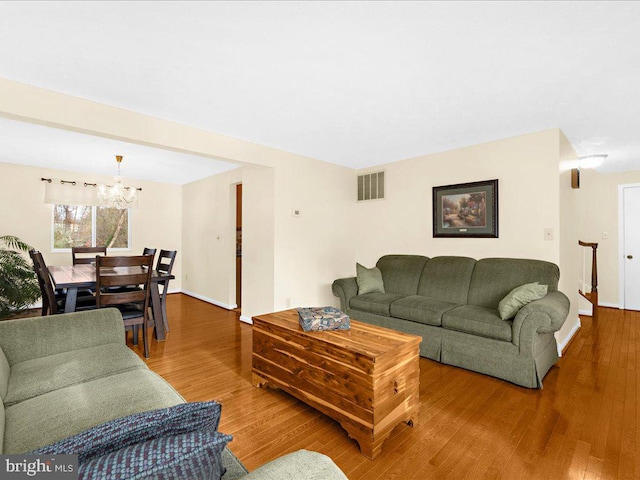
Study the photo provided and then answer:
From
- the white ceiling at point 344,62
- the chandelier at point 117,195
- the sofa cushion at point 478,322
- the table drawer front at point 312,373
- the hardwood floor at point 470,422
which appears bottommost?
the hardwood floor at point 470,422

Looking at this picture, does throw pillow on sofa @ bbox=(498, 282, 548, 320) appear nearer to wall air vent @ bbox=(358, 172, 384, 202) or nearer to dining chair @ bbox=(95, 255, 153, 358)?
wall air vent @ bbox=(358, 172, 384, 202)

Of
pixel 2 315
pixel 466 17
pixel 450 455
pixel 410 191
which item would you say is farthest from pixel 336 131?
pixel 2 315

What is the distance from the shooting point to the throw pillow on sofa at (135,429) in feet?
2.31

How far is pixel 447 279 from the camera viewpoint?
3.54m

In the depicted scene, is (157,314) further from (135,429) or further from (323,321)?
(135,429)

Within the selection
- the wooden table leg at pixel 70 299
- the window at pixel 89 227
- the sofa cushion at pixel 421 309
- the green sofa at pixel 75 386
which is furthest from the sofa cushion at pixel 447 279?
the window at pixel 89 227

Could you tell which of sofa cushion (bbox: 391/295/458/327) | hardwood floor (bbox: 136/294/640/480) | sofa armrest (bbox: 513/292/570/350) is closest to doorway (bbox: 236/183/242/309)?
hardwood floor (bbox: 136/294/640/480)

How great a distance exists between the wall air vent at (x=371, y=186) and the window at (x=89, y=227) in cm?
435

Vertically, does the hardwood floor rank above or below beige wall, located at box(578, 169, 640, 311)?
below

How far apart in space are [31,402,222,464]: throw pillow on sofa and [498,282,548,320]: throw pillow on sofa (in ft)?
8.45

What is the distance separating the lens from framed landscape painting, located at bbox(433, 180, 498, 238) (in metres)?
3.62

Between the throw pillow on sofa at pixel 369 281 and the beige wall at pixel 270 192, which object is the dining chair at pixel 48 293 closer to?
the beige wall at pixel 270 192

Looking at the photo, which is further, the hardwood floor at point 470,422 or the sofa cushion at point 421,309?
the sofa cushion at point 421,309

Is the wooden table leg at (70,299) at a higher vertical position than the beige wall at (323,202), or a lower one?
lower
